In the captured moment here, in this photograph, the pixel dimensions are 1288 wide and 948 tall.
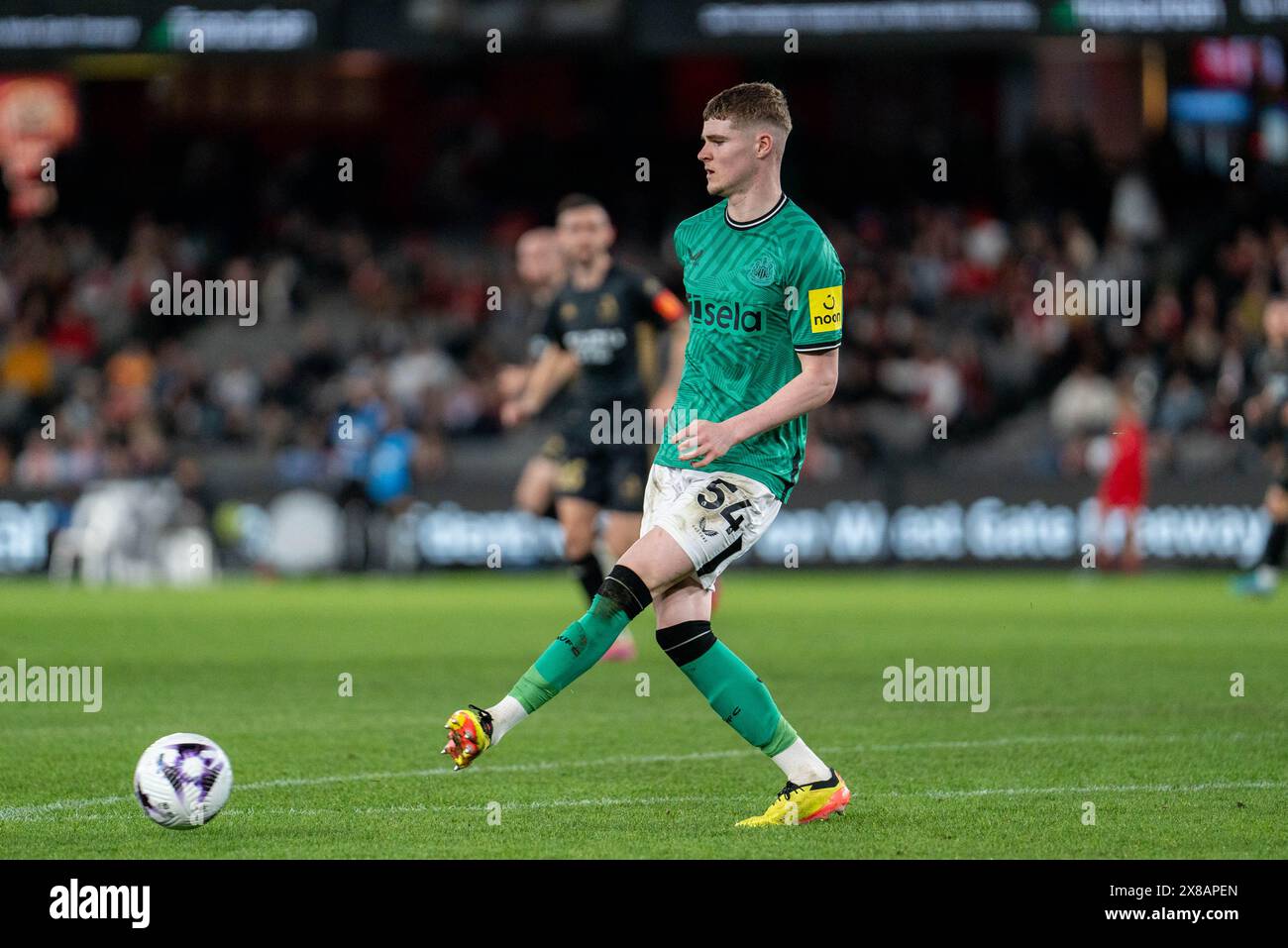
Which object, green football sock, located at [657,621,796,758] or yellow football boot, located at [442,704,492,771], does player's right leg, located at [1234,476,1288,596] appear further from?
yellow football boot, located at [442,704,492,771]

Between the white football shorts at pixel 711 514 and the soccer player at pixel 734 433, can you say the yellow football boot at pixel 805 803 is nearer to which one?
the soccer player at pixel 734 433

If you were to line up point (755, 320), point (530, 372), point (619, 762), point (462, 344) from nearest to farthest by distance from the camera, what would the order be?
1. point (755, 320)
2. point (619, 762)
3. point (530, 372)
4. point (462, 344)

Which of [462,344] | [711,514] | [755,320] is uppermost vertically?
[462,344]

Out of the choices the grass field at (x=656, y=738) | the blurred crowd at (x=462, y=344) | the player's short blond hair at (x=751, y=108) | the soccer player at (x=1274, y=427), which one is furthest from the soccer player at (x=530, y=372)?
the blurred crowd at (x=462, y=344)

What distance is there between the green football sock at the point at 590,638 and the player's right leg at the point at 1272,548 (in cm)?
1228

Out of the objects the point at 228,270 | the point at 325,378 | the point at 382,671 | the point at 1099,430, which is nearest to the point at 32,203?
the point at 228,270

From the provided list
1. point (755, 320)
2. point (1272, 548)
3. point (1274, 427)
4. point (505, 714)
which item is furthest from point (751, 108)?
point (1272, 548)

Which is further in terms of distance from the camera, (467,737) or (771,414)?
(771,414)

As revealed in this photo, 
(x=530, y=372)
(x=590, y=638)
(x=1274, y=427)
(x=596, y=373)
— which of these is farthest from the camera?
(x=1274, y=427)

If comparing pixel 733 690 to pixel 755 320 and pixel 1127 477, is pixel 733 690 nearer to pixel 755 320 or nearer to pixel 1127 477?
pixel 755 320

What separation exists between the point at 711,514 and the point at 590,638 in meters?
0.56

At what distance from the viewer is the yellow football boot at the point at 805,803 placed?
652 cm

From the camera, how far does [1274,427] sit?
1773 cm

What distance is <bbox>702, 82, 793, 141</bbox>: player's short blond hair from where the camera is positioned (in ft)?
21.7
